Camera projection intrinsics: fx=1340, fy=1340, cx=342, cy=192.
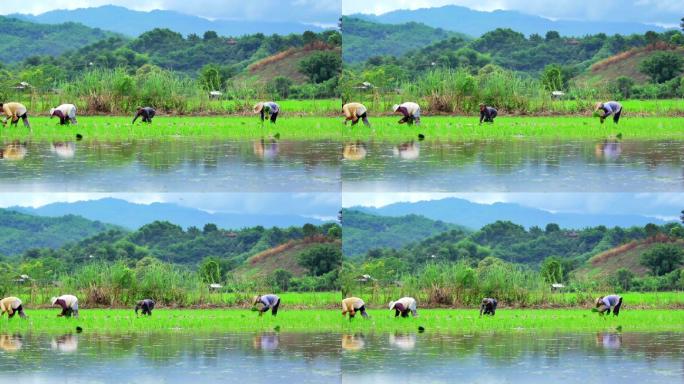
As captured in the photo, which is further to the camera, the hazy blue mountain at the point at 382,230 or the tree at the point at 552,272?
the hazy blue mountain at the point at 382,230

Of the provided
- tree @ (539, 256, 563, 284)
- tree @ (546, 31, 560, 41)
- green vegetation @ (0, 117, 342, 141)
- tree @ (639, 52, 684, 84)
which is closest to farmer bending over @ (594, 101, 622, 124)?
tree @ (539, 256, 563, 284)

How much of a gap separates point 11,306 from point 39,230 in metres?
6.14

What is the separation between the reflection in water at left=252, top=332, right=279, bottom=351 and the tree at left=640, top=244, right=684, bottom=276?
8.44 m

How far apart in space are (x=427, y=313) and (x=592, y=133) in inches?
182

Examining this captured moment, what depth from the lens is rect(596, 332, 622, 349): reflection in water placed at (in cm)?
1750

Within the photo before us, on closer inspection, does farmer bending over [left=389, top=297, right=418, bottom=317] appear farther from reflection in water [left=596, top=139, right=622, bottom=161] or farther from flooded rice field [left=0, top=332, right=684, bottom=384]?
reflection in water [left=596, top=139, right=622, bottom=161]

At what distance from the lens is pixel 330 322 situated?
62.5ft

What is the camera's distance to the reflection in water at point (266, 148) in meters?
20.3

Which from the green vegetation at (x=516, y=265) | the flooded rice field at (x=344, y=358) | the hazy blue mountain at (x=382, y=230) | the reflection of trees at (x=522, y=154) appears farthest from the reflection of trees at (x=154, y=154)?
the hazy blue mountain at (x=382, y=230)

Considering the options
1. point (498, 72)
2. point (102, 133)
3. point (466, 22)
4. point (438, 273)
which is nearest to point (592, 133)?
point (498, 72)

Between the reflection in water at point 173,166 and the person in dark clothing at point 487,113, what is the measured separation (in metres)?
2.53

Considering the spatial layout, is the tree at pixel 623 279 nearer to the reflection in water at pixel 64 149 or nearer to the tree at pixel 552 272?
the tree at pixel 552 272

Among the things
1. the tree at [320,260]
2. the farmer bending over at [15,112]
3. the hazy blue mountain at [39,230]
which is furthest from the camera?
the hazy blue mountain at [39,230]

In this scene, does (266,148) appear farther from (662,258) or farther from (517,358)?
(662,258)
